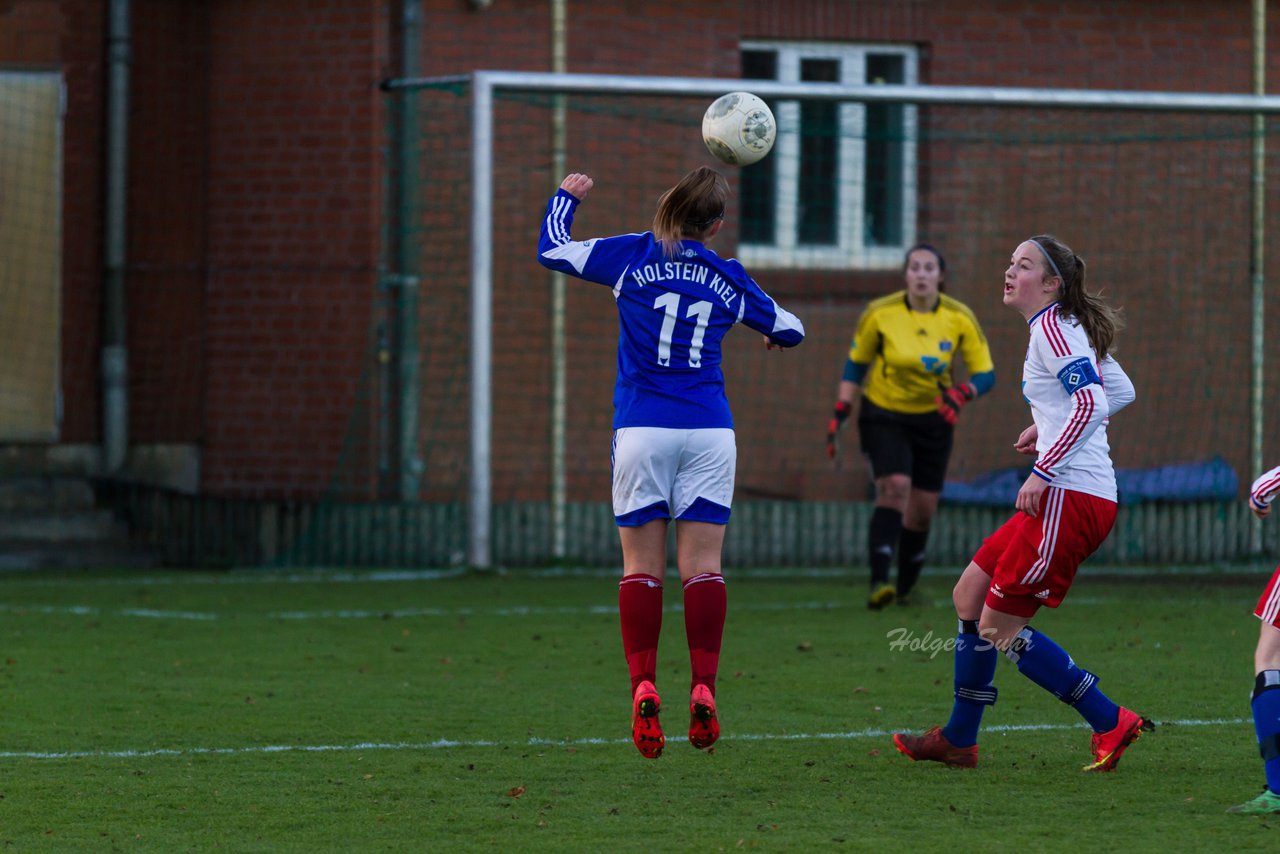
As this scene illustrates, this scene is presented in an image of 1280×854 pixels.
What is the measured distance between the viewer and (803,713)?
763 centimetres

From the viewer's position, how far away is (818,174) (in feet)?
46.0

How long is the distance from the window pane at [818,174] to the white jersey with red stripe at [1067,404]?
24.6 ft

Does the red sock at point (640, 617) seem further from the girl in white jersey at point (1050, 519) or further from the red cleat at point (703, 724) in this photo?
the girl in white jersey at point (1050, 519)

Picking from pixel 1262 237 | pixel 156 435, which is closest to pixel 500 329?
pixel 156 435

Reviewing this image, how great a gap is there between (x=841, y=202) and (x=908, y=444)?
11.6 ft

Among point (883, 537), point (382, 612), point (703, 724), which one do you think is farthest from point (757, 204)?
point (703, 724)

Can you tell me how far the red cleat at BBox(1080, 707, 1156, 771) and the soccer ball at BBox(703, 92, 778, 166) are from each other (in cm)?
238

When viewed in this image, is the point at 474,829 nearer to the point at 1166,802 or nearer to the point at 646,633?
the point at 646,633

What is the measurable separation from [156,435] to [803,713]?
853 centimetres

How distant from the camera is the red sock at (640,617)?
6.39 meters

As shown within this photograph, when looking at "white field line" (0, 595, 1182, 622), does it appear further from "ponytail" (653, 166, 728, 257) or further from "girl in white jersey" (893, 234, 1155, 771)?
"ponytail" (653, 166, 728, 257)

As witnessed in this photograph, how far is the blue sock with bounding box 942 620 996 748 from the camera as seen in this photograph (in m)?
6.36

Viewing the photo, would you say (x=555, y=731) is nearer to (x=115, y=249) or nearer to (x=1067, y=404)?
(x=1067, y=404)

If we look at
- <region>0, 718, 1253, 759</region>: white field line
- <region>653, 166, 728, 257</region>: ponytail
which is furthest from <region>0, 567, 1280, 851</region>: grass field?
<region>653, 166, 728, 257</region>: ponytail
